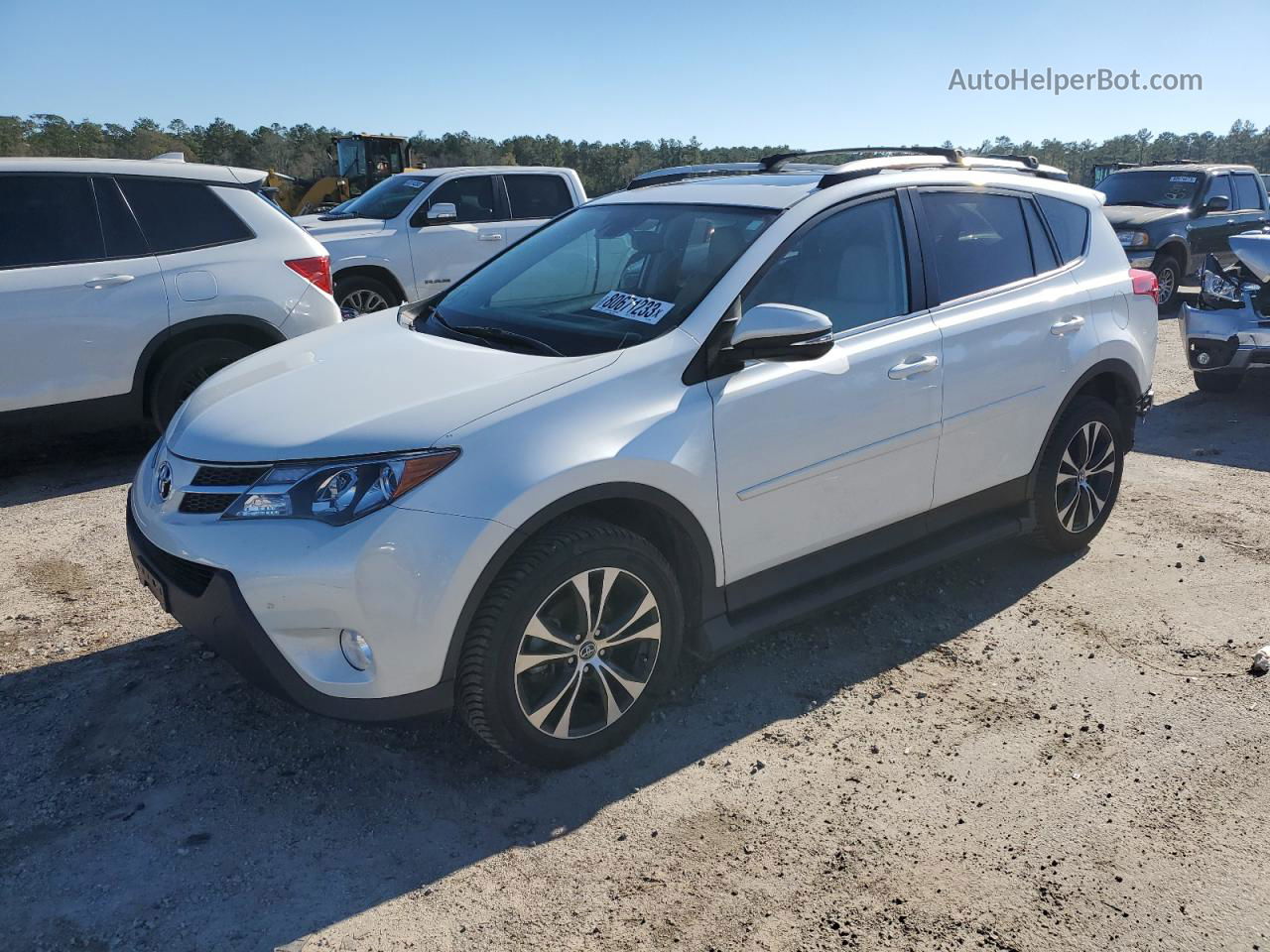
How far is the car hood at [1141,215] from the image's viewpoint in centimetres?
1289

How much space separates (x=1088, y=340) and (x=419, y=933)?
3667 millimetres

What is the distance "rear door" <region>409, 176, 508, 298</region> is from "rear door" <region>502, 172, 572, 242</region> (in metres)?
0.10

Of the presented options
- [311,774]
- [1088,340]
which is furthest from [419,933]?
[1088,340]

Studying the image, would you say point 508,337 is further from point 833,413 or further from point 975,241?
point 975,241

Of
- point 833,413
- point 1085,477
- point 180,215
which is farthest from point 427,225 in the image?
point 833,413

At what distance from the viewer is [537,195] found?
1081cm

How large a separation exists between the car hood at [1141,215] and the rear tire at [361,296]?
9.15 meters

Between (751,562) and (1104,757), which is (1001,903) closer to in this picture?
(1104,757)

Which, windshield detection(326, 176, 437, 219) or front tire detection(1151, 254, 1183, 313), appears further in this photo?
front tire detection(1151, 254, 1183, 313)

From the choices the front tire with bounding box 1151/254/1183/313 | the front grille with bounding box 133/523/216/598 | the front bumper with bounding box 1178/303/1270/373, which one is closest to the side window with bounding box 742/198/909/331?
the front grille with bounding box 133/523/216/598

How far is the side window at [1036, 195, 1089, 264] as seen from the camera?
4547mm

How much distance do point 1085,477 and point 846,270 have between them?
182 cm

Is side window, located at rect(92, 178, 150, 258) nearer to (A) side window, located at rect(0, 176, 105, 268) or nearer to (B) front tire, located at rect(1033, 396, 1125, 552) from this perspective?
(A) side window, located at rect(0, 176, 105, 268)

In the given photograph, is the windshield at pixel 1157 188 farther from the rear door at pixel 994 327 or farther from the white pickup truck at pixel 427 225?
the rear door at pixel 994 327
